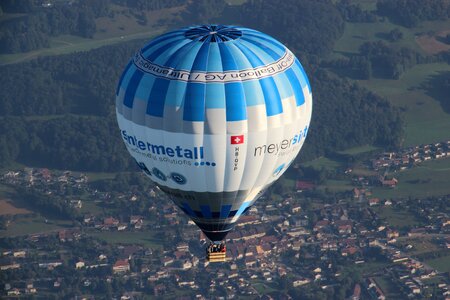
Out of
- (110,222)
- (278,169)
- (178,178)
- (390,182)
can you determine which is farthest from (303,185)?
(178,178)

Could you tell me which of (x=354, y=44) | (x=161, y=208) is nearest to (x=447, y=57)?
(x=354, y=44)

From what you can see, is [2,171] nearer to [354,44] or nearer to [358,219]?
[358,219]

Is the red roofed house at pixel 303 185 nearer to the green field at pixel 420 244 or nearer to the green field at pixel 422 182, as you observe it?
the green field at pixel 422 182

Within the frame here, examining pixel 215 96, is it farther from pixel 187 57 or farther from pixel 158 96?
pixel 158 96

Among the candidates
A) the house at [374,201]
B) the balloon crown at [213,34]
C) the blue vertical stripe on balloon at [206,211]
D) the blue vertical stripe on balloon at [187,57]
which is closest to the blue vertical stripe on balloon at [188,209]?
the blue vertical stripe on balloon at [206,211]

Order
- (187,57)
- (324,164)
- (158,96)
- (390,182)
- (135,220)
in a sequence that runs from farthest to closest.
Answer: (324,164)
(390,182)
(135,220)
(158,96)
(187,57)

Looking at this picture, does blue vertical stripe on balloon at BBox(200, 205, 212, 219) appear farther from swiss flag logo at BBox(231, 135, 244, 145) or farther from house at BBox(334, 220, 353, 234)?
house at BBox(334, 220, 353, 234)
